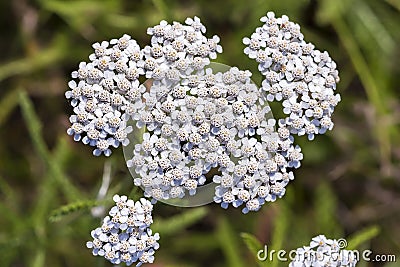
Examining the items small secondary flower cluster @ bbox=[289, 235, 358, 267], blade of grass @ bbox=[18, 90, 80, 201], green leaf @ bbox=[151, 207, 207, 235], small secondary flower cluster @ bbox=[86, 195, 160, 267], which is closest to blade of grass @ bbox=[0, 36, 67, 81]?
blade of grass @ bbox=[18, 90, 80, 201]

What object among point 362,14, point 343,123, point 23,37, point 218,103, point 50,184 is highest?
point 23,37

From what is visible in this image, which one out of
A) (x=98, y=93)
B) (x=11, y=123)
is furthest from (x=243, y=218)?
(x=98, y=93)

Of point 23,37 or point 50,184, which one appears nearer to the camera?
point 50,184

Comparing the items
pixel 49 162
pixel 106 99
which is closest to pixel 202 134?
pixel 106 99

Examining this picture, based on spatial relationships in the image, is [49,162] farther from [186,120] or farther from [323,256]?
[323,256]

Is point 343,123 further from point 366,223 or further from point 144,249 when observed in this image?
point 144,249

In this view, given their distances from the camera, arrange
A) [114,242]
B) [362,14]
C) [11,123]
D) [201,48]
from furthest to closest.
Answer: [11,123] < [362,14] < [201,48] < [114,242]
